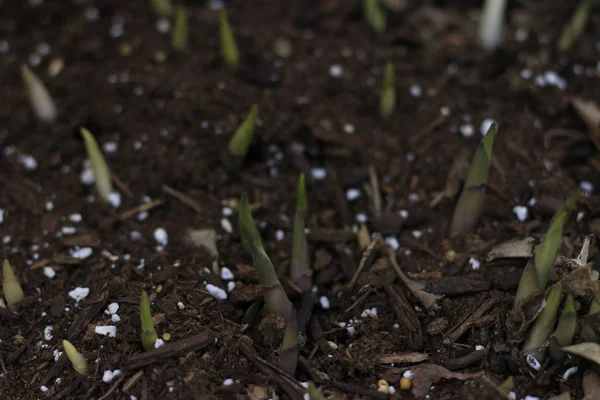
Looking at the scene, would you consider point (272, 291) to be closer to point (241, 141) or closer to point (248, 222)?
point (248, 222)

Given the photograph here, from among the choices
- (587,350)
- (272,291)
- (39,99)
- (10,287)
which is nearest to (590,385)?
(587,350)

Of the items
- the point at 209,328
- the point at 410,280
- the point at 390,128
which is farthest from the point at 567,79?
the point at 209,328

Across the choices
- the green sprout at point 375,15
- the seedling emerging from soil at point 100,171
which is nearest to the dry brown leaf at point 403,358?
the seedling emerging from soil at point 100,171

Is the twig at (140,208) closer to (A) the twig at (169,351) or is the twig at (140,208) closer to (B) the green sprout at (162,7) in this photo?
(A) the twig at (169,351)

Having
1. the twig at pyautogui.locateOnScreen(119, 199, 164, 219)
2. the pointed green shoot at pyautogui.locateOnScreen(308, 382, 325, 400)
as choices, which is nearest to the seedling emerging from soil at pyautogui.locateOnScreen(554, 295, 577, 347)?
the pointed green shoot at pyautogui.locateOnScreen(308, 382, 325, 400)

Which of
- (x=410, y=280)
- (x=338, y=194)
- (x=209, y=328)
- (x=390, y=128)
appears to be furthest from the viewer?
(x=390, y=128)

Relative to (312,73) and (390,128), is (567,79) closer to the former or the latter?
(390,128)
